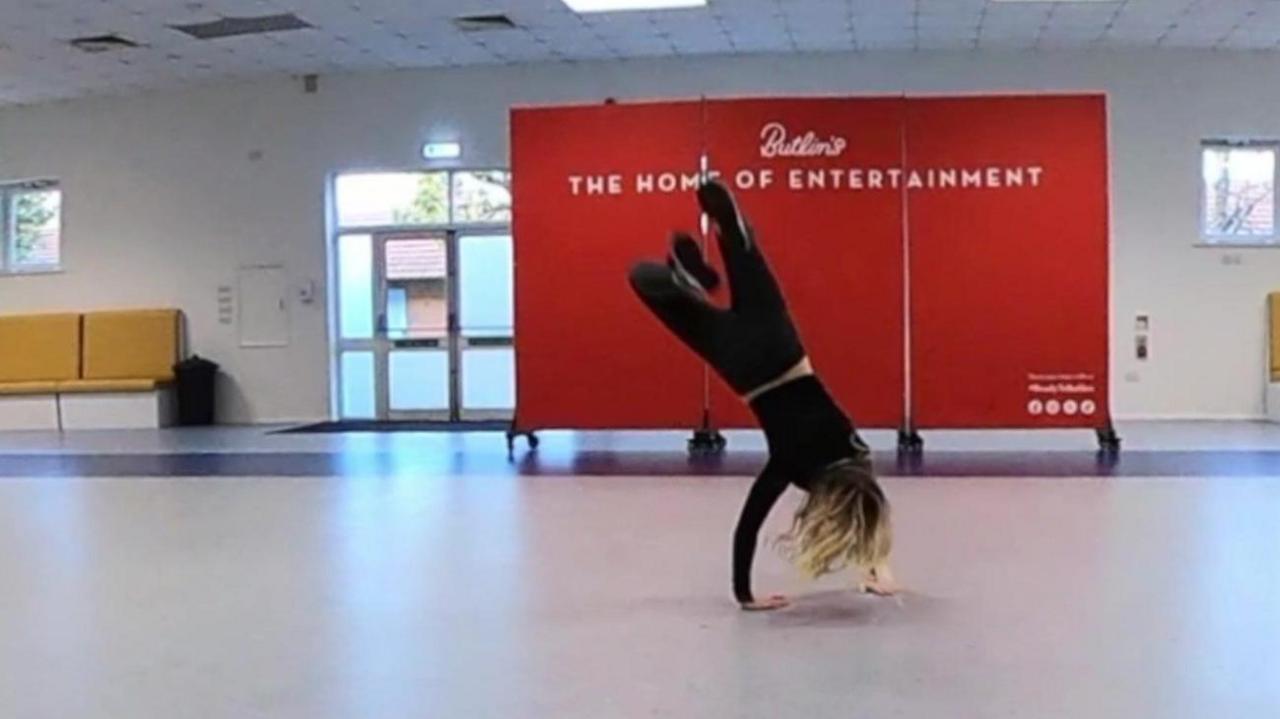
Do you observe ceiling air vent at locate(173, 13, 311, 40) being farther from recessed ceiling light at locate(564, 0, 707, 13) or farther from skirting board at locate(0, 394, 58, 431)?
skirting board at locate(0, 394, 58, 431)

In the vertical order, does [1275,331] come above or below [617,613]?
above

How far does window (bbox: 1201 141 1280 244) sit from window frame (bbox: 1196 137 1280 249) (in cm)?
1

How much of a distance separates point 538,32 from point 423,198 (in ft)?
9.27

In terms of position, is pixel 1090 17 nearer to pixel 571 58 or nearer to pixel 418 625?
pixel 571 58

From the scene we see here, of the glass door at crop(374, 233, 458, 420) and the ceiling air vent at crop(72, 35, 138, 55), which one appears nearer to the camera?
the ceiling air vent at crop(72, 35, 138, 55)

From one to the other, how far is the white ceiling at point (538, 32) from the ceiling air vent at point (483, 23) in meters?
0.13

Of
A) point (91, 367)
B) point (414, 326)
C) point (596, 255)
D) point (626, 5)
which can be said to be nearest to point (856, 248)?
point (596, 255)

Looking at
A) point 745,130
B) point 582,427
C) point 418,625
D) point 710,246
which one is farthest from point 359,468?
point 418,625

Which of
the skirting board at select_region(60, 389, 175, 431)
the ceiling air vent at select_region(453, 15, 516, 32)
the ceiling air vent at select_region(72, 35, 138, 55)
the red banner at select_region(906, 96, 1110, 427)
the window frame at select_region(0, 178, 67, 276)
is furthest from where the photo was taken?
the window frame at select_region(0, 178, 67, 276)

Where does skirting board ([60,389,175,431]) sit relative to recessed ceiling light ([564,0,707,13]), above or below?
below

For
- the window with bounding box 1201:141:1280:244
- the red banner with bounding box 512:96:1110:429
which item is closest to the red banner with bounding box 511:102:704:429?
the red banner with bounding box 512:96:1110:429

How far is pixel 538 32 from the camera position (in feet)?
39.5

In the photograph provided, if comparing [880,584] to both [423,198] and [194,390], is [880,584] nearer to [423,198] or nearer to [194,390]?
[423,198]

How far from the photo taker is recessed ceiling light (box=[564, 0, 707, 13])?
10844mm
